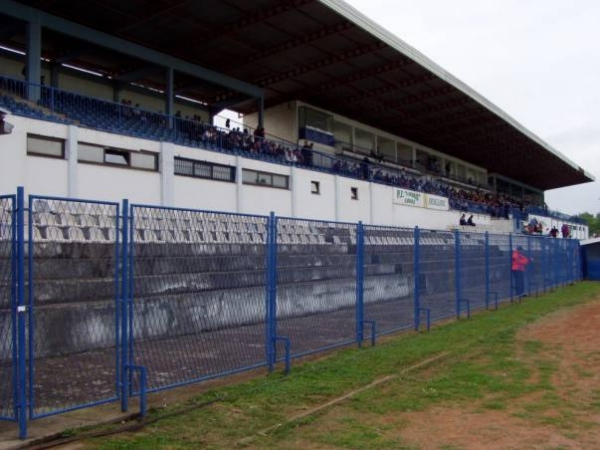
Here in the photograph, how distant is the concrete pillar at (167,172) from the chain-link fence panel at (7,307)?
14237 millimetres

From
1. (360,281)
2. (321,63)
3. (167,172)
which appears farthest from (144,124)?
(360,281)

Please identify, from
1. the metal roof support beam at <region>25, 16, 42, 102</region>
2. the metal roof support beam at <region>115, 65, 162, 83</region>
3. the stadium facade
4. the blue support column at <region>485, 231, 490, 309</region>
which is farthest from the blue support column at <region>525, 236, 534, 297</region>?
the metal roof support beam at <region>25, 16, 42, 102</region>

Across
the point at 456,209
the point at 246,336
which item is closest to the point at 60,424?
the point at 246,336

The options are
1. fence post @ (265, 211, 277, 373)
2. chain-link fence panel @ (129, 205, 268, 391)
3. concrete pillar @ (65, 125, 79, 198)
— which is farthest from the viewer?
concrete pillar @ (65, 125, 79, 198)

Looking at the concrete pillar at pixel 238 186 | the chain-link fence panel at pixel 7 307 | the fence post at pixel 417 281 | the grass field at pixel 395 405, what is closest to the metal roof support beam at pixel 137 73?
the concrete pillar at pixel 238 186

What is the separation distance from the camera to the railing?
59.3 ft

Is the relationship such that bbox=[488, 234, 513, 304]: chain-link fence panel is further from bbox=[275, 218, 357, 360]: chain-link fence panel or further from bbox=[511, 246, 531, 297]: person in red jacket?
bbox=[275, 218, 357, 360]: chain-link fence panel

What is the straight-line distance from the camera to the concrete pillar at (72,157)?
56.1ft

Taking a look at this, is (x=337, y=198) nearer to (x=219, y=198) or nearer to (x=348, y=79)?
(x=348, y=79)

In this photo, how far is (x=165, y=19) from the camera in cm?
2330

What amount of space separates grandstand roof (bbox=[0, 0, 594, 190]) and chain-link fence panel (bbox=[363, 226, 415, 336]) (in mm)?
13632

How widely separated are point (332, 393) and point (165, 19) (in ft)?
62.6

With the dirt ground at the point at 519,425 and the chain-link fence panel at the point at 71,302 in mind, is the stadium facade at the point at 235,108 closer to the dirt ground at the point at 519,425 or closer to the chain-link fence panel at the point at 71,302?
the chain-link fence panel at the point at 71,302

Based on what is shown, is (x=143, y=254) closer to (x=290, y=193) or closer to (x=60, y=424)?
(x=60, y=424)
